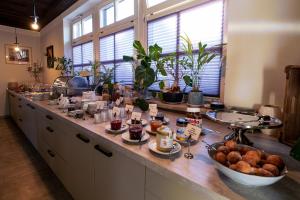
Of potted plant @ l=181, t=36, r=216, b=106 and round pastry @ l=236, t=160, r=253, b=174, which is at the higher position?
potted plant @ l=181, t=36, r=216, b=106

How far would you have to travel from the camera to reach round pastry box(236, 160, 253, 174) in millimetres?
580

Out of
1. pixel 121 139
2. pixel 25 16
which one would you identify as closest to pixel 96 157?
pixel 121 139

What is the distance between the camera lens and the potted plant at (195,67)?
1.55 m

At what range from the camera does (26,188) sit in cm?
185

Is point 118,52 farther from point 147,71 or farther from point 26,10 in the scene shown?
point 26,10

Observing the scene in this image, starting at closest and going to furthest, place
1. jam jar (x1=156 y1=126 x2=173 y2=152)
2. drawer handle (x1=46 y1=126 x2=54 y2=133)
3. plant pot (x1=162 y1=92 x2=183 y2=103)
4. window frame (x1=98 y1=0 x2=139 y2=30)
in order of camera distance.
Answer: jam jar (x1=156 y1=126 x2=173 y2=152), plant pot (x1=162 y1=92 x2=183 y2=103), drawer handle (x1=46 y1=126 x2=54 y2=133), window frame (x1=98 y1=0 x2=139 y2=30)

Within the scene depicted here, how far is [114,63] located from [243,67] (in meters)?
2.13

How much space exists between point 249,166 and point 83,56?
12.5 feet

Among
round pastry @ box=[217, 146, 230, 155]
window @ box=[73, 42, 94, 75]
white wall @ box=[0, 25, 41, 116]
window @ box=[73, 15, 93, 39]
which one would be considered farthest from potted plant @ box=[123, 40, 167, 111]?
white wall @ box=[0, 25, 41, 116]

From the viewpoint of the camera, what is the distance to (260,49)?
1219 millimetres

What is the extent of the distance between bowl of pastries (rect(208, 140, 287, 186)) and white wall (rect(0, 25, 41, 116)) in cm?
610

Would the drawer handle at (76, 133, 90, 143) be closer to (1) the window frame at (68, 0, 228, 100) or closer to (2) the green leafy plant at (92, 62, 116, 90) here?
(2) the green leafy plant at (92, 62, 116, 90)

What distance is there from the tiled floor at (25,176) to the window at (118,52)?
5.01 ft

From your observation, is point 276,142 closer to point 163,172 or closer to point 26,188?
point 163,172
